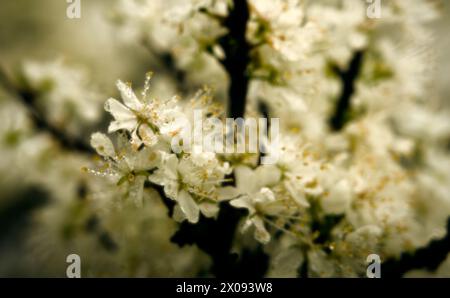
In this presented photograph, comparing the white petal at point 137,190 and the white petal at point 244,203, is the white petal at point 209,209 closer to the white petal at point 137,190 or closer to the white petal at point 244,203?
the white petal at point 244,203

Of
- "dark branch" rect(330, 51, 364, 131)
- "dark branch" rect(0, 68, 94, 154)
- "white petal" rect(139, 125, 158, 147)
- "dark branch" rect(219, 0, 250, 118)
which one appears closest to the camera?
"white petal" rect(139, 125, 158, 147)

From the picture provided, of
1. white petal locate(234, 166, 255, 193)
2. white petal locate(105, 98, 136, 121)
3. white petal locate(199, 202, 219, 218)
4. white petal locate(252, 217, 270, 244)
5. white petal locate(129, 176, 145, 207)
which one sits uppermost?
white petal locate(105, 98, 136, 121)

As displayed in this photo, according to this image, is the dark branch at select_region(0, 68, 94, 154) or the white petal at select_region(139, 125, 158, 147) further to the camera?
the dark branch at select_region(0, 68, 94, 154)

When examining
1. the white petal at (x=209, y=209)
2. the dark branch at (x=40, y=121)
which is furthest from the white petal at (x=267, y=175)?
the dark branch at (x=40, y=121)

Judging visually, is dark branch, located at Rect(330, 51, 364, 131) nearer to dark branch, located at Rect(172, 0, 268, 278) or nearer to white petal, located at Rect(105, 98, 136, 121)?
dark branch, located at Rect(172, 0, 268, 278)

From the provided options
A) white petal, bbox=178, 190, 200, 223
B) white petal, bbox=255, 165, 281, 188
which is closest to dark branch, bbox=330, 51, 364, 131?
white petal, bbox=255, 165, 281, 188

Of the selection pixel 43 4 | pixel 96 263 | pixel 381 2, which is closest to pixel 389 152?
pixel 381 2
